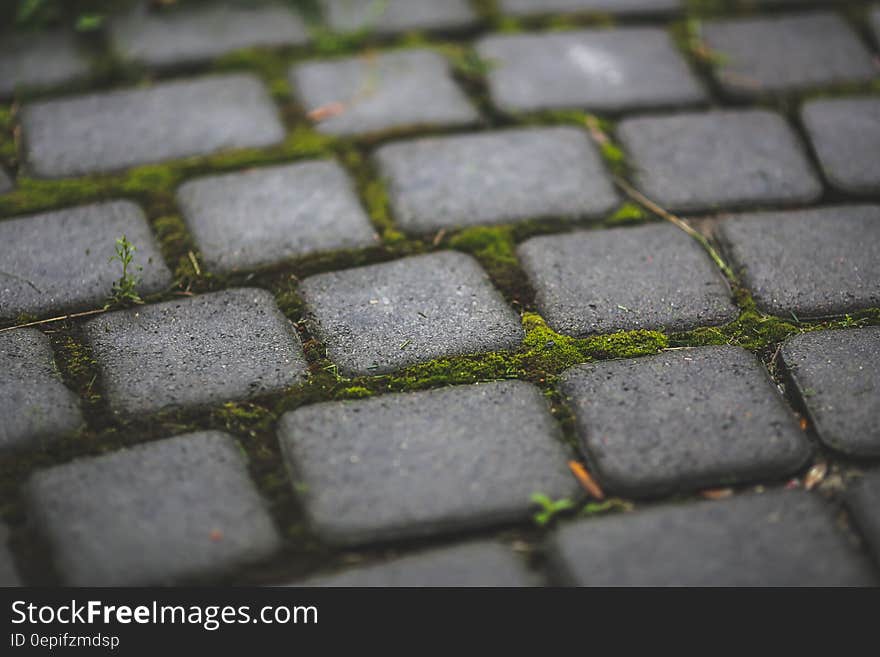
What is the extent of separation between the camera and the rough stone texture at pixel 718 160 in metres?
1.96

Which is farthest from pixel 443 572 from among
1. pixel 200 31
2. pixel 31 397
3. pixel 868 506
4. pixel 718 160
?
pixel 200 31

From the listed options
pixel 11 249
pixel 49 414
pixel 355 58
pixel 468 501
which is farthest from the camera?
pixel 355 58

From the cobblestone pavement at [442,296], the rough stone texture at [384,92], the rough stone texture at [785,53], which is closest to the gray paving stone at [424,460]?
the cobblestone pavement at [442,296]

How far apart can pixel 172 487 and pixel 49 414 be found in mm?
270

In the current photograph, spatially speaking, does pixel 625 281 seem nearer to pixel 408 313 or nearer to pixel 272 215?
pixel 408 313

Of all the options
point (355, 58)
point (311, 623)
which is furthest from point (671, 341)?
point (355, 58)

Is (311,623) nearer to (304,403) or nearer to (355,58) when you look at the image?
(304,403)

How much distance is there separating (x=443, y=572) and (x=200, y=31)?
1.70m

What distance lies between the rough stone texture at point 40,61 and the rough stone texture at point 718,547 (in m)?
1.70

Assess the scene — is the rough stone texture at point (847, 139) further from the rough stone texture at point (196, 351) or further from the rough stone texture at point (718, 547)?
the rough stone texture at point (196, 351)

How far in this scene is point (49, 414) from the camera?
148 centimetres

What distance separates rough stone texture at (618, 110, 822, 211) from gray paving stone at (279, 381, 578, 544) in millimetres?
708

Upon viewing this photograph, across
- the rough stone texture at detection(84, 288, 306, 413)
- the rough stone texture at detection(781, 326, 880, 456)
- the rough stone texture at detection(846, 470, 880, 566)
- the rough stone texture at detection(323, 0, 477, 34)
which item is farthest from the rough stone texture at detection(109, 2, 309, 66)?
the rough stone texture at detection(846, 470, 880, 566)

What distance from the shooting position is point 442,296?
1705 millimetres
